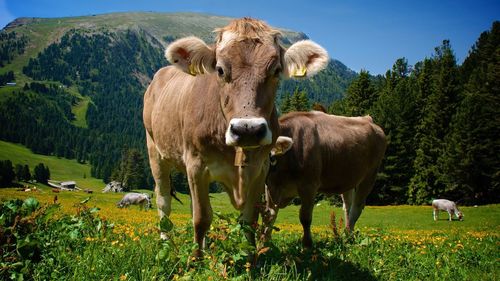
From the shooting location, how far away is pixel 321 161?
830 centimetres

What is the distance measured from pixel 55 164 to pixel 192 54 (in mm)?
183330

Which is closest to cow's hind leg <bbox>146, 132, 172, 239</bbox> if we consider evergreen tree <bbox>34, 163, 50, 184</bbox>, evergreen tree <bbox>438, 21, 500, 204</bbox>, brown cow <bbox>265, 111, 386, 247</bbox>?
brown cow <bbox>265, 111, 386, 247</bbox>

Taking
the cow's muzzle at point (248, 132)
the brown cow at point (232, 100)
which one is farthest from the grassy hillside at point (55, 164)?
the cow's muzzle at point (248, 132)

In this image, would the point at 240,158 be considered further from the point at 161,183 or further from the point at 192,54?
the point at 161,183

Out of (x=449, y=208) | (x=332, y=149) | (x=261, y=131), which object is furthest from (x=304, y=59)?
(x=449, y=208)

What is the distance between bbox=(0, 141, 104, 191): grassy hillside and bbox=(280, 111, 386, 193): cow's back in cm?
13970

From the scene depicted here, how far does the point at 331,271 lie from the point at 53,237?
3195mm

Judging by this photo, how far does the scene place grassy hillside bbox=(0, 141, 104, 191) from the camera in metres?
149

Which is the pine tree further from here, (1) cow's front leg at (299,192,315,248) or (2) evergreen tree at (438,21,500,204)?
(1) cow's front leg at (299,192,315,248)

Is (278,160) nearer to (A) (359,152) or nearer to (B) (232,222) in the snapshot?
(A) (359,152)

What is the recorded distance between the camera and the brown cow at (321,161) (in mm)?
7633

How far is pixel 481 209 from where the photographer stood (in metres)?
37.2

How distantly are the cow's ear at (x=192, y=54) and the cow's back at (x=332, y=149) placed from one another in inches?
129

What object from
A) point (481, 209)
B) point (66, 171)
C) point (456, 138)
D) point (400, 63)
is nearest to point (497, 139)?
point (456, 138)
